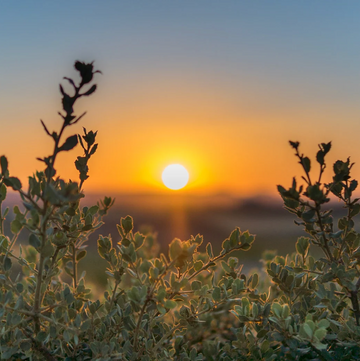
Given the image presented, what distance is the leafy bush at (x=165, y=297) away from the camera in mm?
1529

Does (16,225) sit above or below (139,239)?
above

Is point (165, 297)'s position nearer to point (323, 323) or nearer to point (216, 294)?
point (216, 294)

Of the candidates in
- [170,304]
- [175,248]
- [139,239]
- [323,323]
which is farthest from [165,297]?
[323,323]

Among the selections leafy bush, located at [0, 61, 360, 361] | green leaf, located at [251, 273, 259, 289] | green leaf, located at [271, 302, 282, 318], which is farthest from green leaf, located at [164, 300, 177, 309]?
green leaf, located at [251, 273, 259, 289]

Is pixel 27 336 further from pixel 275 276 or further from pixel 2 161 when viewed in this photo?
pixel 275 276

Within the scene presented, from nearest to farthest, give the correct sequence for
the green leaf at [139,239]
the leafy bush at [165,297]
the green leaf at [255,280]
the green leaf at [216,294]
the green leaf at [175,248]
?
1. the green leaf at [175,248]
2. the leafy bush at [165,297]
3. the green leaf at [216,294]
4. the green leaf at [139,239]
5. the green leaf at [255,280]

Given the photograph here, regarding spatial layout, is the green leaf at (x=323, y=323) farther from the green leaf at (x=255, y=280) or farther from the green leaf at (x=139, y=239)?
the green leaf at (x=139, y=239)

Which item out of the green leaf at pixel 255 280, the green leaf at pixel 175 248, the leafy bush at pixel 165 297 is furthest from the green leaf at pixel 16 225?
the green leaf at pixel 255 280

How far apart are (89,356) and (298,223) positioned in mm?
1121

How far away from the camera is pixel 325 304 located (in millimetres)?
1768

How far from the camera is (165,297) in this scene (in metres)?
1.58

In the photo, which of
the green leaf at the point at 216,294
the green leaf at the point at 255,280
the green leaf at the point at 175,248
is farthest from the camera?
the green leaf at the point at 255,280

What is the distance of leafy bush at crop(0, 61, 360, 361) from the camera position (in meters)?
1.53

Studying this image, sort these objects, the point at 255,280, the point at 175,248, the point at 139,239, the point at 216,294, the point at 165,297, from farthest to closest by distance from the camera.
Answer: the point at 255,280 → the point at 139,239 → the point at 216,294 → the point at 165,297 → the point at 175,248
